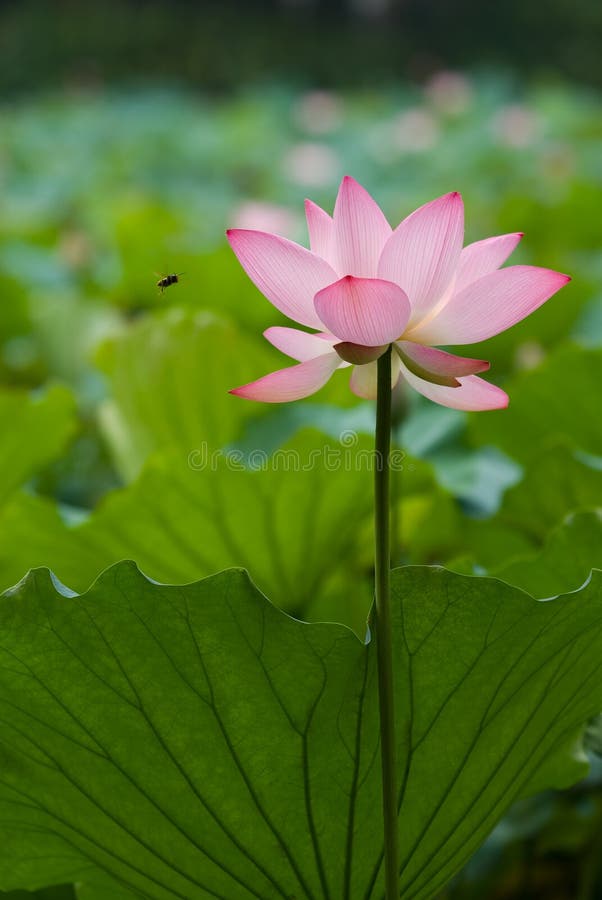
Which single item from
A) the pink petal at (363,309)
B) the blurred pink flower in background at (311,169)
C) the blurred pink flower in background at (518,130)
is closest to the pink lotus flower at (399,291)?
the pink petal at (363,309)

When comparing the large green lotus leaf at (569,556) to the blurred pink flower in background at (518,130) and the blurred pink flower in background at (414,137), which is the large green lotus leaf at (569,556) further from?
the blurred pink flower in background at (414,137)

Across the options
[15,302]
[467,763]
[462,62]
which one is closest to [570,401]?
[467,763]

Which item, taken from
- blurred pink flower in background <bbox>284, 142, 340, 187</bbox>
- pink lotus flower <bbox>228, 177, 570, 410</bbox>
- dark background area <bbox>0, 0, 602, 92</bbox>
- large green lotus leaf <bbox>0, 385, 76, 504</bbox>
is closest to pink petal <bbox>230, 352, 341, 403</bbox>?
pink lotus flower <bbox>228, 177, 570, 410</bbox>

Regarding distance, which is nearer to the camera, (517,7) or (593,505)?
(593,505)

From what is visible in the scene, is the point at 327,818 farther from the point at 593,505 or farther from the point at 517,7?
the point at 517,7

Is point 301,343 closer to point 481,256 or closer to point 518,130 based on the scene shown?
point 481,256

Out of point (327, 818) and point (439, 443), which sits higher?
point (327, 818)
